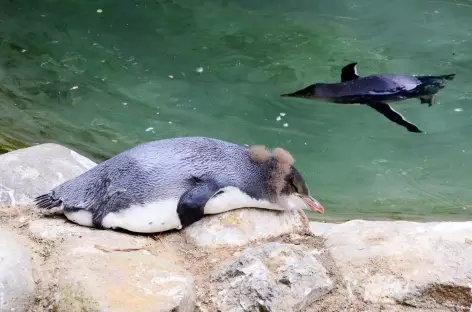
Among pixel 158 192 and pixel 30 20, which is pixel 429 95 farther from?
pixel 30 20

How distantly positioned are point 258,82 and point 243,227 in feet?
9.06


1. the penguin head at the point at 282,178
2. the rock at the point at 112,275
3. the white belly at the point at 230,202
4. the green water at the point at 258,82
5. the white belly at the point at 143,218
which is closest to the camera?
the rock at the point at 112,275

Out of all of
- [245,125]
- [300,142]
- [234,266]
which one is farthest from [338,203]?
[234,266]

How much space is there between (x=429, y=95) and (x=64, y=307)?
11.2 feet

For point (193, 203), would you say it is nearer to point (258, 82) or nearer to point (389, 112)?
point (389, 112)

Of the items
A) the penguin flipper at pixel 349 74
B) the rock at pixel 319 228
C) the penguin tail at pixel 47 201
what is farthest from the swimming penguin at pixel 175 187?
the penguin flipper at pixel 349 74

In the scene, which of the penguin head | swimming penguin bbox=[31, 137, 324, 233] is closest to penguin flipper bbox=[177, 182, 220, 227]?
swimming penguin bbox=[31, 137, 324, 233]

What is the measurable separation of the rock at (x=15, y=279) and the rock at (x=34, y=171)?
1.81ft

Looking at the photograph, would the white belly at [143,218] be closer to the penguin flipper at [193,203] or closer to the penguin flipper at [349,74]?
the penguin flipper at [193,203]

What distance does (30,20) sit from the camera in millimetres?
6066

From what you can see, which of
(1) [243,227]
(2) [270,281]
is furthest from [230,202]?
(2) [270,281]

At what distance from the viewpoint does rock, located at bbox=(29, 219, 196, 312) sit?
2.09 metres

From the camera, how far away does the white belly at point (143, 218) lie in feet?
8.40

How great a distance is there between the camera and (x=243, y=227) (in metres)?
2.64
